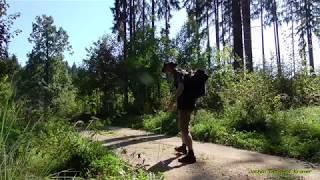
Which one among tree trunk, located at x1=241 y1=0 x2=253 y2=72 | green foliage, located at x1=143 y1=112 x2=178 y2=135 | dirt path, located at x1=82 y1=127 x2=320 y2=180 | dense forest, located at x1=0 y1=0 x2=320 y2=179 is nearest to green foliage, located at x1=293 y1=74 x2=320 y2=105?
dense forest, located at x1=0 y1=0 x2=320 y2=179

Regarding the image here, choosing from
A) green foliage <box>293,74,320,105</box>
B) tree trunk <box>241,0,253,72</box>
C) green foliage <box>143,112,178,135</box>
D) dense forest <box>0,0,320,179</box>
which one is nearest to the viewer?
dense forest <box>0,0,320,179</box>

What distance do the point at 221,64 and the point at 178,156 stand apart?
44.3 ft

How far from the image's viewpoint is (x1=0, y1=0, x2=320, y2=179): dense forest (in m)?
6.15

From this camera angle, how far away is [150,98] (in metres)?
22.9

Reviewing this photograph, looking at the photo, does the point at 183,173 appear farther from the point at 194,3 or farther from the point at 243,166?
the point at 194,3

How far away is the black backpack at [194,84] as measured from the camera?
7.94m

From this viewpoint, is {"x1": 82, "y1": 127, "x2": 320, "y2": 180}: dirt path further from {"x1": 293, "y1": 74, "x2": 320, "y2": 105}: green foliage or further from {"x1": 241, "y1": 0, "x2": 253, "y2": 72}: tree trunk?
{"x1": 241, "y1": 0, "x2": 253, "y2": 72}: tree trunk

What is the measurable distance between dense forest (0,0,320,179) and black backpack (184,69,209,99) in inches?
56.3

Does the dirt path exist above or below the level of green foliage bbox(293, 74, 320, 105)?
below

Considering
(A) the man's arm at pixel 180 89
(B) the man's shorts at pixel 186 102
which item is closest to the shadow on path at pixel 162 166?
(B) the man's shorts at pixel 186 102

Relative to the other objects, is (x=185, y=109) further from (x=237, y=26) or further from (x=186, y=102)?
(x=237, y=26)

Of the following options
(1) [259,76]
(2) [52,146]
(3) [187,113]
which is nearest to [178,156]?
(3) [187,113]

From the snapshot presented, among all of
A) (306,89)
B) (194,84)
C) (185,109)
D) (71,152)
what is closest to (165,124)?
(306,89)

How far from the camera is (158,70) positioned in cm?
2234
